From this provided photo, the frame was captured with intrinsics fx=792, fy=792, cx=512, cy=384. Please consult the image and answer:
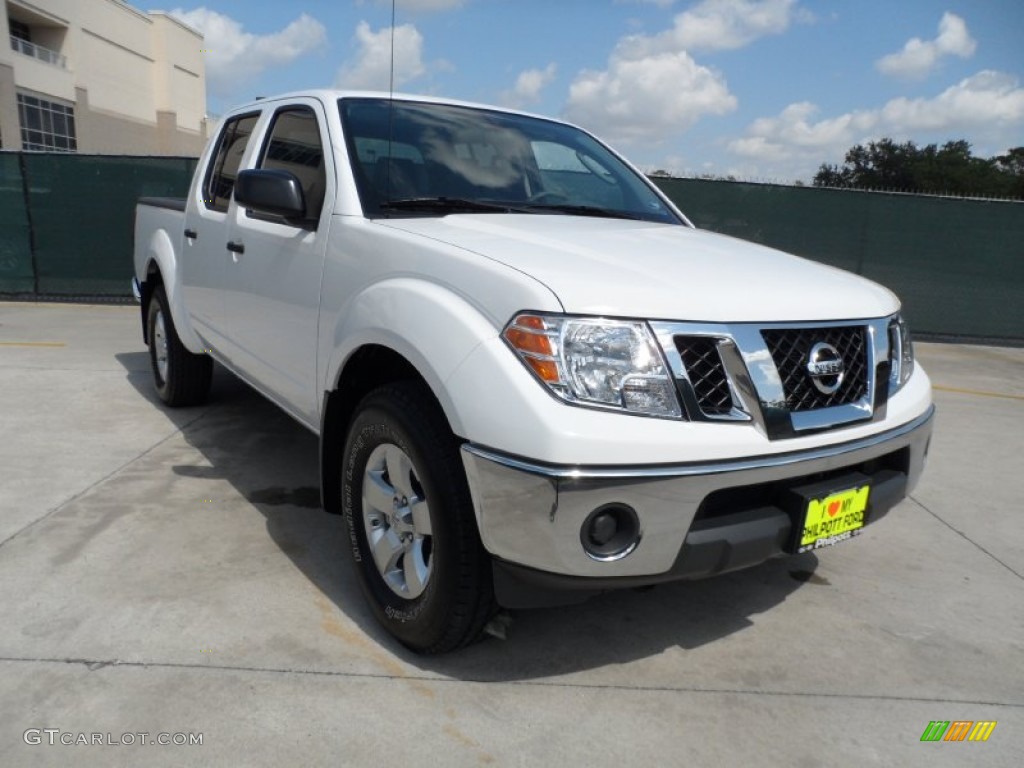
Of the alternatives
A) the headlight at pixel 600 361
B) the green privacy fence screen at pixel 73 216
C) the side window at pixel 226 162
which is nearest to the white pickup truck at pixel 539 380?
the headlight at pixel 600 361

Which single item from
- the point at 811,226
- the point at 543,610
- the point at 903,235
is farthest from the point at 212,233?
the point at 903,235

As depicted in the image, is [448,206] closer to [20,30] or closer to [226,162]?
[226,162]

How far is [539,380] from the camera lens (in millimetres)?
2055

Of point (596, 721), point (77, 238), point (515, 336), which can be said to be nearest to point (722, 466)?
point (515, 336)

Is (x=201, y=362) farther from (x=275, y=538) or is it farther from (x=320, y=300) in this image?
(x=320, y=300)

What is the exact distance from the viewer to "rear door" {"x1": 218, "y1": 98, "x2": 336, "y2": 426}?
3.08 meters

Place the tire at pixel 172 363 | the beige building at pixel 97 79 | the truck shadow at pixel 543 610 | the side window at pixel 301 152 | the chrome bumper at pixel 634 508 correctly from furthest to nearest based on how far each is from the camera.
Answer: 1. the beige building at pixel 97 79
2. the tire at pixel 172 363
3. the side window at pixel 301 152
4. the truck shadow at pixel 543 610
5. the chrome bumper at pixel 634 508

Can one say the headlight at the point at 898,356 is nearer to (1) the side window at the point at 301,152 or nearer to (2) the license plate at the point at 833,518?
(2) the license plate at the point at 833,518

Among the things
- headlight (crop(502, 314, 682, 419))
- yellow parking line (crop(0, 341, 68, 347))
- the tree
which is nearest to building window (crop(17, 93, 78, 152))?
yellow parking line (crop(0, 341, 68, 347))

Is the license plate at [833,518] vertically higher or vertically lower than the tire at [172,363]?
higher

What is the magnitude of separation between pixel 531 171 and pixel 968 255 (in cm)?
899

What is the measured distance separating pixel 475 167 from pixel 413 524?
1591 mm

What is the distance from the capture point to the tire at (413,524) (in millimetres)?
2246

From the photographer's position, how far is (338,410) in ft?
9.65
